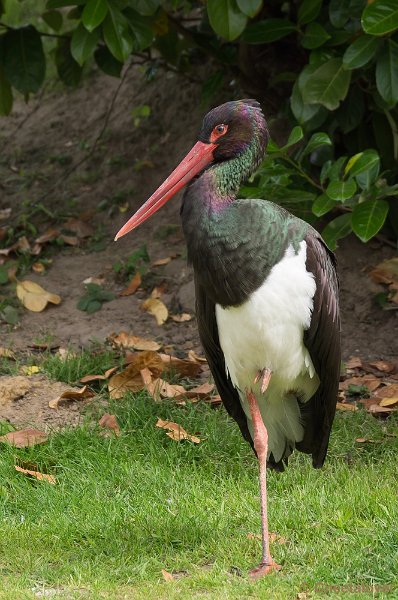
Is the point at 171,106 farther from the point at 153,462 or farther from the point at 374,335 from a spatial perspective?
the point at 153,462

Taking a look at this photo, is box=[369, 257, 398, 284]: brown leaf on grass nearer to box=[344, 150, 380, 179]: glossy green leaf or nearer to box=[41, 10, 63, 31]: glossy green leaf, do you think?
box=[344, 150, 380, 179]: glossy green leaf

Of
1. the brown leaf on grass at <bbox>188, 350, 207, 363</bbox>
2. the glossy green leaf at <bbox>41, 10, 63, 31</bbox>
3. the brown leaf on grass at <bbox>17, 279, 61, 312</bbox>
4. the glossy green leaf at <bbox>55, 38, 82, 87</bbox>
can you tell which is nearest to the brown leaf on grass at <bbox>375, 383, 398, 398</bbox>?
the brown leaf on grass at <bbox>188, 350, 207, 363</bbox>

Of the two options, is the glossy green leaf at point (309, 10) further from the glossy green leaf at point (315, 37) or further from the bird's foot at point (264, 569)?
the bird's foot at point (264, 569)

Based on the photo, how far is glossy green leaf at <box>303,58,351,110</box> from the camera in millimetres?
5934

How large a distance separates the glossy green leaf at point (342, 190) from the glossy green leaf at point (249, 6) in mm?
987

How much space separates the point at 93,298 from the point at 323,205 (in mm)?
1900

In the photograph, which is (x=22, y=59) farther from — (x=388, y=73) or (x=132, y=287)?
(x=388, y=73)

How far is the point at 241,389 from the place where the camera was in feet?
15.0

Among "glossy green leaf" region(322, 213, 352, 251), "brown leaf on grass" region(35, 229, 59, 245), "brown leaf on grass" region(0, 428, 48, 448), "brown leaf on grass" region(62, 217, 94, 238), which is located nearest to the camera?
"brown leaf on grass" region(0, 428, 48, 448)

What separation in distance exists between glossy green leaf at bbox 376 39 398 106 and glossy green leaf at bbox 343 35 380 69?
0.24 feet

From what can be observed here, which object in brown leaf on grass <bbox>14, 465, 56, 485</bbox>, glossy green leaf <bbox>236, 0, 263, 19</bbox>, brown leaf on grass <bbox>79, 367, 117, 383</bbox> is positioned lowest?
brown leaf on grass <bbox>79, 367, 117, 383</bbox>

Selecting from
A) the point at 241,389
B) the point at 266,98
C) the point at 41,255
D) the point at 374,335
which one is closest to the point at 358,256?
the point at 374,335

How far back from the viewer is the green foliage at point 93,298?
688 centimetres

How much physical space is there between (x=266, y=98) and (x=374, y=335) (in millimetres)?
1821
